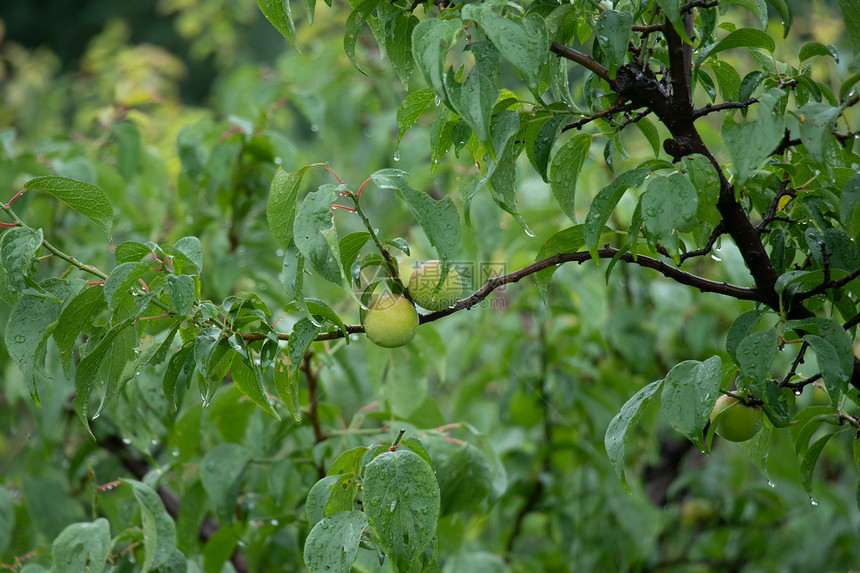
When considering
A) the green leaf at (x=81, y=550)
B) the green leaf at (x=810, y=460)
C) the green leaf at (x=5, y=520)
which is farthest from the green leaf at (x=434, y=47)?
the green leaf at (x=5, y=520)

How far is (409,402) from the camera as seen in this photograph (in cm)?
101

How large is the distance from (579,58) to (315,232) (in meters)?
0.26

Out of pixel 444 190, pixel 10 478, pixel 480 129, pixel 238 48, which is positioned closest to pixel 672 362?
pixel 444 190

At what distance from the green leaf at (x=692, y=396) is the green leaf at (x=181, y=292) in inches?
15.4

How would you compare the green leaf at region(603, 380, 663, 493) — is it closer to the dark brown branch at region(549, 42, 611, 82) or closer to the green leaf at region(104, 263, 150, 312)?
the dark brown branch at region(549, 42, 611, 82)

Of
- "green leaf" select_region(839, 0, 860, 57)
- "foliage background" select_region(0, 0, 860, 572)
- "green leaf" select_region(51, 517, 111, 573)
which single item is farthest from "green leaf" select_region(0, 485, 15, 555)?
"green leaf" select_region(839, 0, 860, 57)

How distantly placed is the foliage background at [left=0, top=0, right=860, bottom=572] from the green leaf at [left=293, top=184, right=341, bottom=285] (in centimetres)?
42

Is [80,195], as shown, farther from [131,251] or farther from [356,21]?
[356,21]

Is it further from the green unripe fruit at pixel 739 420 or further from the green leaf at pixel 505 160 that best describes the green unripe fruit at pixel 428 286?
the green unripe fruit at pixel 739 420

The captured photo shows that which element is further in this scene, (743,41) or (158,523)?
(158,523)


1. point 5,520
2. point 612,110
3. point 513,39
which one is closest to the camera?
point 513,39

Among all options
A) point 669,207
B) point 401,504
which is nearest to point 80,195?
point 401,504

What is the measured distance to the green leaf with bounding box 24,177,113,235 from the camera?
67 centimetres

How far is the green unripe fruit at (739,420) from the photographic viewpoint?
2.16 ft
